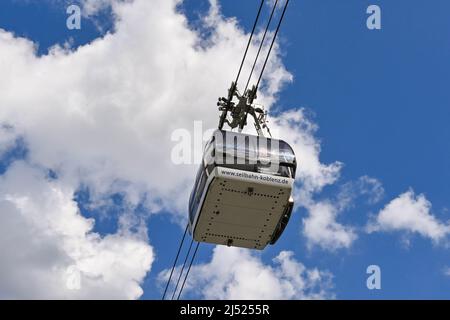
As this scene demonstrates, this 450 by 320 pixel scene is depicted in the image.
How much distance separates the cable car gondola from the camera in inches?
679

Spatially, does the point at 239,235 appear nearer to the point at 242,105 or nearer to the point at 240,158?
the point at 240,158

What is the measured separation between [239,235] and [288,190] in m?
2.10

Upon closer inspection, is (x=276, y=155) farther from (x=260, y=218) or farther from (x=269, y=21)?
(x=269, y=21)

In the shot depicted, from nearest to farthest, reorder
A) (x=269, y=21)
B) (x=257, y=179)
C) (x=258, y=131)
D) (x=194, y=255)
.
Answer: (x=269, y=21) → (x=257, y=179) → (x=258, y=131) → (x=194, y=255)

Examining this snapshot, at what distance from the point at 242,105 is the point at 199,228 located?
355 cm

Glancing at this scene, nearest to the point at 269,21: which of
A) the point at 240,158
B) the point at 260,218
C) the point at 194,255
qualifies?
the point at 240,158

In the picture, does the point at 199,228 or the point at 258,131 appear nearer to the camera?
the point at 199,228

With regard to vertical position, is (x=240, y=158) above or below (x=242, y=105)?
below

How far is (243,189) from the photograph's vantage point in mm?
17203

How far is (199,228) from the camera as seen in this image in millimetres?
18453

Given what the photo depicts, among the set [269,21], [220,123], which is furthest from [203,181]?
[269,21]

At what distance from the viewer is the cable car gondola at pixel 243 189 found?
56.5 feet

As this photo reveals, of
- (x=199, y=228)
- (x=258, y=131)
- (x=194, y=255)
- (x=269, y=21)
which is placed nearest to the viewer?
(x=269, y=21)

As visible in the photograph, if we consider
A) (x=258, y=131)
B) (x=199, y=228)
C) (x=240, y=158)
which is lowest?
(x=199, y=228)
